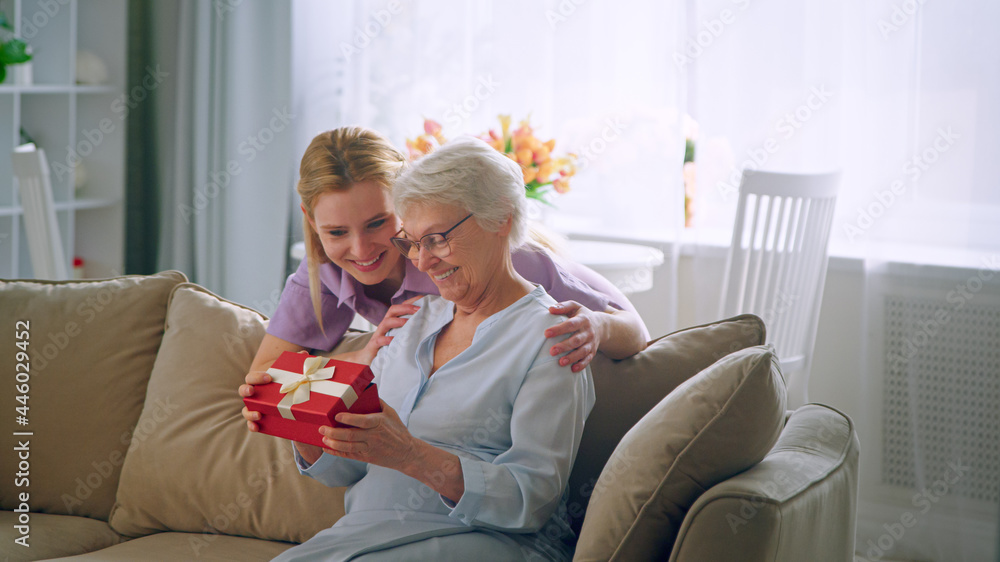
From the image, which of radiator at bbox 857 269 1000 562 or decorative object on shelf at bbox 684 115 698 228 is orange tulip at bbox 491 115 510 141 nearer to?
decorative object on shelf at bbox 684 115 698 228

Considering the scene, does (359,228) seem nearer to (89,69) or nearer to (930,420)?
(930,420)

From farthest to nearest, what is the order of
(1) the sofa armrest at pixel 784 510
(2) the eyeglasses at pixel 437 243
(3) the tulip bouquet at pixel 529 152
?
(3) the tulip bouquet at pixel 529 152
(2) the eyeglasses at pixel 437 243
(1) the sofa armrest at pixel 784 510

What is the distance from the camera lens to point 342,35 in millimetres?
3688

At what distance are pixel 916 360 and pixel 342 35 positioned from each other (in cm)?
259

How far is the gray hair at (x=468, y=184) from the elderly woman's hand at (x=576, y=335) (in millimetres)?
180

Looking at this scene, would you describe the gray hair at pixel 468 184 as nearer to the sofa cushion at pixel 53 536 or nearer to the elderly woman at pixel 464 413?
the elderly woman at pixel 464 413

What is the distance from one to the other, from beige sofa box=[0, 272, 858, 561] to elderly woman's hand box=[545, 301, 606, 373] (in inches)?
5.6

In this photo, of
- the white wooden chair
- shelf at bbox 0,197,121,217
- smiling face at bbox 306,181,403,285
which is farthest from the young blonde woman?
shelf at bbox 0,197,121,217

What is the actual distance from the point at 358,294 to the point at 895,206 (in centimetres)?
193

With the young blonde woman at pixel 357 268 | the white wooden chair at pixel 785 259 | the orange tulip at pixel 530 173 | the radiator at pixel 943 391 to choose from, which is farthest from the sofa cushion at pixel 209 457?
the radiator at pixel 943 391

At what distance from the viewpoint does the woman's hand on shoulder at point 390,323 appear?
5.36 ft

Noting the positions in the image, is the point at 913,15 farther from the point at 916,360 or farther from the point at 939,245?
the point at 916,360

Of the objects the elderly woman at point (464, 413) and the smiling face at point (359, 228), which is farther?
the smiling face at point (359, 228)

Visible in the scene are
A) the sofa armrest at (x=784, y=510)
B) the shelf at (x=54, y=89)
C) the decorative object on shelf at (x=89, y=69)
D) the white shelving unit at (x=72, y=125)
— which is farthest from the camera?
the decorative object on shelf at (x=89, y=69)
